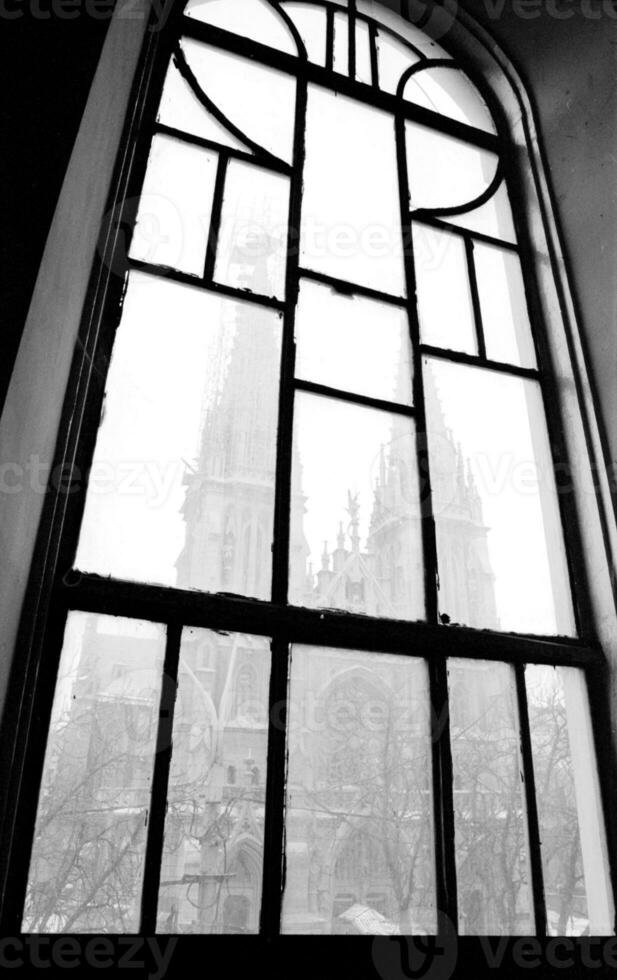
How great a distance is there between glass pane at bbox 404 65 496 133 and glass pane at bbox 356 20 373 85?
0.49 ft

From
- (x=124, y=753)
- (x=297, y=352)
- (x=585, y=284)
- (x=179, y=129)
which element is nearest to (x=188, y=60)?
(x=179, y=129)

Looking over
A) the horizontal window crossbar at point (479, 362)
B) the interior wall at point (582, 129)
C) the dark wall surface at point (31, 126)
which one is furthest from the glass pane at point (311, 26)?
the dark wall surface at point (31, 126)

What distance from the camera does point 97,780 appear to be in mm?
1097

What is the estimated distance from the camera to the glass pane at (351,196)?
1819 millimetres

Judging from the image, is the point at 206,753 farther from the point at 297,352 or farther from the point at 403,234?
the point at 403,234

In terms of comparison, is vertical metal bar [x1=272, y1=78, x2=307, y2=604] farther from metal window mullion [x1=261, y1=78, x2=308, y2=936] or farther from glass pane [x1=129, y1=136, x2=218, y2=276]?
glass pane [x1=129, y1=136, x2=218, y2=276]

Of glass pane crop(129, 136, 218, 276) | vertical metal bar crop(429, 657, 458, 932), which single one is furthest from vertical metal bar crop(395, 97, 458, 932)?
glass pane crop(129, 136, 218, 276)

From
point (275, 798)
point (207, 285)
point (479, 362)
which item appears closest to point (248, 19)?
point (207, 285)

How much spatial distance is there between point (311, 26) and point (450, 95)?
0.55 metres

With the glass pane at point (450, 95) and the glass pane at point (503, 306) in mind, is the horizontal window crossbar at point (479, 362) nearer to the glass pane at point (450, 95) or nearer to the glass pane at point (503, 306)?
the glass pane at point (503, 306)

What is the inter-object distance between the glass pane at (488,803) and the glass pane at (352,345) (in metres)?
0.72

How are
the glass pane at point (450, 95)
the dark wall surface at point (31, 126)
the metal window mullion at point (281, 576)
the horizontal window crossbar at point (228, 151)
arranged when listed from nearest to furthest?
the dark wall surface at point (31, 126), the metal window mullion at point (281, 576), the horizontal window crossbar at point (228, 151), the glass pane at point (450, 95)

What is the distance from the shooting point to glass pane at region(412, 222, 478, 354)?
6.02ft

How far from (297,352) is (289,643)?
0.73 metres
